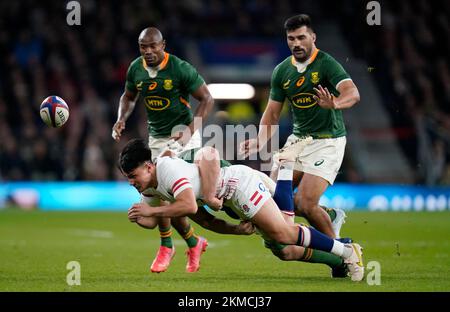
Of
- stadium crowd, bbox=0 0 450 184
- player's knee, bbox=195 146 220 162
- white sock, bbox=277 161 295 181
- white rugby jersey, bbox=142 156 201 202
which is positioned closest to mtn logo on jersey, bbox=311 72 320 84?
white sock, bbox=277 161 295 181

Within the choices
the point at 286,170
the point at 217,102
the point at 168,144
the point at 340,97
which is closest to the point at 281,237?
the point at 286,170

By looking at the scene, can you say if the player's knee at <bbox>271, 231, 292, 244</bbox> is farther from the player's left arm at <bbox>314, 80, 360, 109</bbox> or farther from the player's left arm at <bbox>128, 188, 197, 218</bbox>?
the player's left arm at <bbox>314, 80, 360, 109</bbox>

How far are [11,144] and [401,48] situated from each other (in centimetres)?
1112

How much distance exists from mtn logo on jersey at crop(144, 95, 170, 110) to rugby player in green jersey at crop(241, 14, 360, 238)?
112 cm

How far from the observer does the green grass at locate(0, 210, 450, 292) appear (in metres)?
8.14

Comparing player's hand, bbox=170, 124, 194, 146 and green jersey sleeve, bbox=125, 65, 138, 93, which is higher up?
green jersey sleeve, bbox=125, 65, 138, 93

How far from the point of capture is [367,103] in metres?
26.6

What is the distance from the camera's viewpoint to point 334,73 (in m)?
9.19

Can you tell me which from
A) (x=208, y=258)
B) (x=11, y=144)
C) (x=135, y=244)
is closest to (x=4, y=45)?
(x=11, y=144)

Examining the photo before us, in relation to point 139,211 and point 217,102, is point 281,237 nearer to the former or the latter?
point 139,211

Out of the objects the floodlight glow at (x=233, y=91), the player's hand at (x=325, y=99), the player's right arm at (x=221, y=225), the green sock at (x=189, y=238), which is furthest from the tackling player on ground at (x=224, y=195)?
the floodlight glow at (x=233, y=91)

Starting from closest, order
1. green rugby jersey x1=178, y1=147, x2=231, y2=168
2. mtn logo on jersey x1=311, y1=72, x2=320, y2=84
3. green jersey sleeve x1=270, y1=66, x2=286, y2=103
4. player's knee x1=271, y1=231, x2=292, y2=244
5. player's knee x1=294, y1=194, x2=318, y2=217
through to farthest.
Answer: player's knee x1=271, y1=231, x2=292, y2=244 < green rugby jersey x1=178, y1=147, x2=231, y2=168 < player's knee x1=294, y1=194, x2=318, y2=217 < mtn logo on jersey x1=311, y1=72, x2=320, y2=84 < green jersey sleeve x1=270, y1=66, x2=286, y2=103

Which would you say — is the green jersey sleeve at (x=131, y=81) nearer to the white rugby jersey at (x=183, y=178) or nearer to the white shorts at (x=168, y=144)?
the white shorts at (x=168, y=144)

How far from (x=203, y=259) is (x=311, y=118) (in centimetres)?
252
